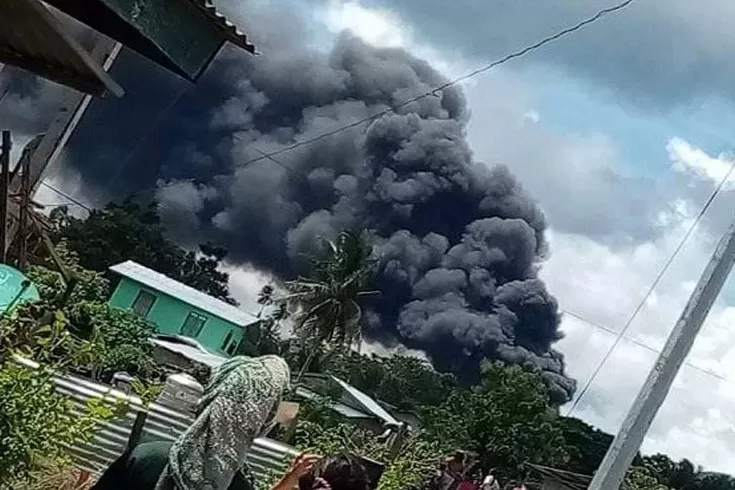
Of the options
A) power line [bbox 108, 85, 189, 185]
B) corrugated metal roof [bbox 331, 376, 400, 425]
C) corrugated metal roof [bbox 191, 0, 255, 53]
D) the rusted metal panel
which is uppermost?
power line [bbox 108, 85, 189, 185]

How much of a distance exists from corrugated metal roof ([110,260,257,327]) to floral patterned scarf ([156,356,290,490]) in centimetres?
3638

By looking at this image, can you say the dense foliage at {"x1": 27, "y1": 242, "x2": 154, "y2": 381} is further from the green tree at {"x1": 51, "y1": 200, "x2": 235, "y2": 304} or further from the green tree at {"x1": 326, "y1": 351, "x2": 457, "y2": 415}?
the green tree at {"x1": 326, "y1": 351, "x2": 457, "y2": 415}

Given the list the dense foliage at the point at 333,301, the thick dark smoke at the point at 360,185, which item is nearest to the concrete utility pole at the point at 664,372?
the dense foliage at the point at 333,301

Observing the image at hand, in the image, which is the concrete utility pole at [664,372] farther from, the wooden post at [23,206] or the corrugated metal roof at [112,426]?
the wooden post at [23,206]

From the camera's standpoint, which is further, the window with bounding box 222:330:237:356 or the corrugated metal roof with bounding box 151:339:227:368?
the window with bounding box 222:330:237:356

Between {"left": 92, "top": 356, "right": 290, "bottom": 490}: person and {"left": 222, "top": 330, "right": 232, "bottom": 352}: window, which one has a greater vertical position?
{"left": 92, "top": 356, "right": 290, "bottom": 490}: person

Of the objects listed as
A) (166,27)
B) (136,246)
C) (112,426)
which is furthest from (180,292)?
(166,27)

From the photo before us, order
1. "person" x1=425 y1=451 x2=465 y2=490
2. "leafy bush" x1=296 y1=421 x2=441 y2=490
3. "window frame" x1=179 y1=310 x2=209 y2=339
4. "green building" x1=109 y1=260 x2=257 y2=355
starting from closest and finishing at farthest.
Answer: "person" x1=425 y1=451 x2=465 y2=490
"leafy bush" x1=296 y1=421 x2=441 y2=490
"green building" x1=109 y1=260 x2=257 y2=355
"window frame" x1=179 y1=310 x2=209 y2=339

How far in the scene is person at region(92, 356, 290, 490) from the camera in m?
2.88

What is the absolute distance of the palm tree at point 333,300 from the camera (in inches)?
1618

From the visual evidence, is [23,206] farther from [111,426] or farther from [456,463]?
[456,463]

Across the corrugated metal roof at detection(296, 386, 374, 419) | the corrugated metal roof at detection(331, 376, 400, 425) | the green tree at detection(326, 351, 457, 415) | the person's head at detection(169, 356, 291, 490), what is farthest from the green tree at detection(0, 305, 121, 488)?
the green tree at detection(326, 351, 457, 415)

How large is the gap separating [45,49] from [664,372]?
5.61m

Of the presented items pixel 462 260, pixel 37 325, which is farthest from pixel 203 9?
pixel 462 260
